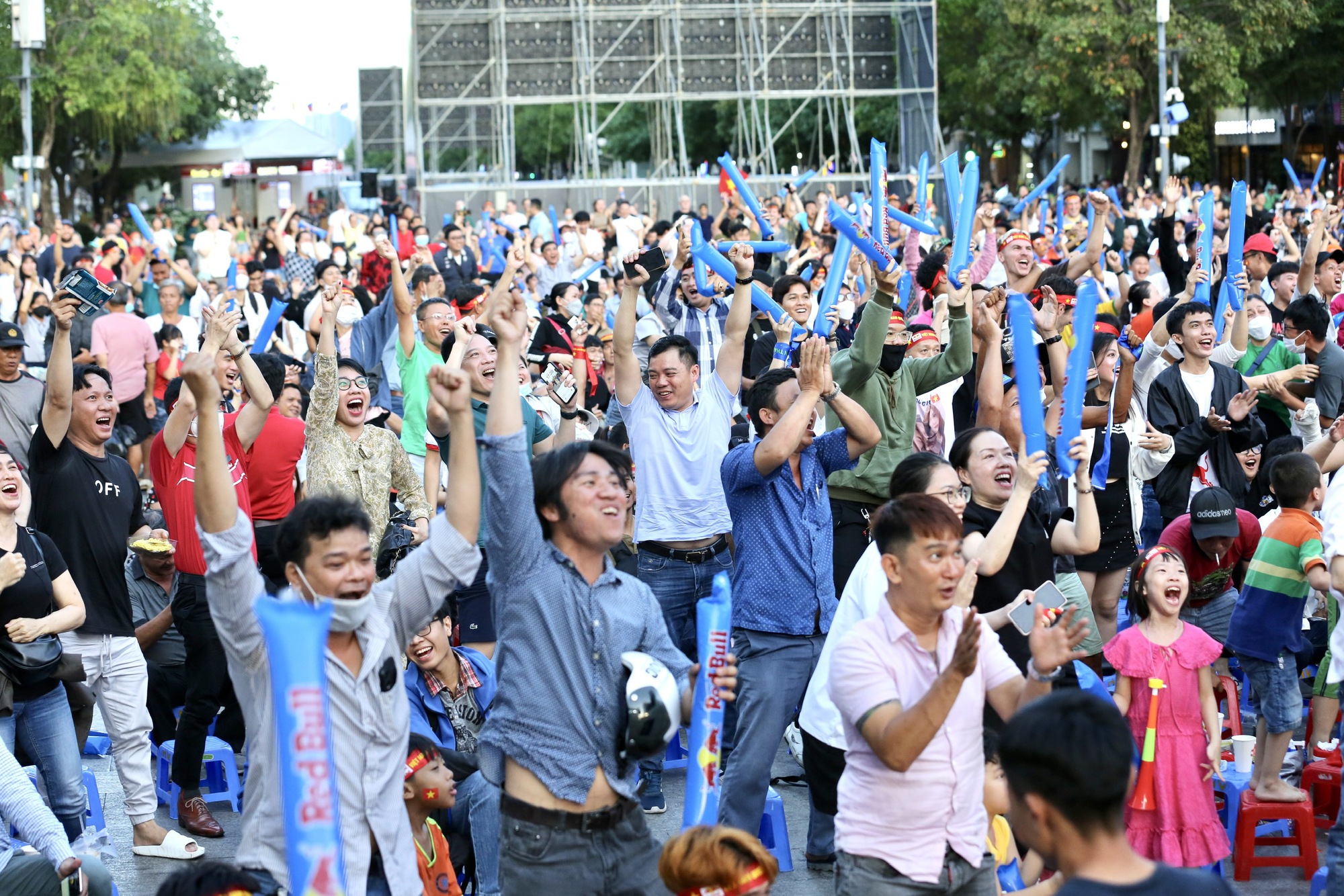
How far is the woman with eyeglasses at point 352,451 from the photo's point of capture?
7273 millimetres

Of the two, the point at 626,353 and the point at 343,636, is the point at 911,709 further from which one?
the point at 626,353

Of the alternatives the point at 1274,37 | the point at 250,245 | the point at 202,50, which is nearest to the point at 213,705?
the point at 250,245

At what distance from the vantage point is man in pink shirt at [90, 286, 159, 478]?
12367mm

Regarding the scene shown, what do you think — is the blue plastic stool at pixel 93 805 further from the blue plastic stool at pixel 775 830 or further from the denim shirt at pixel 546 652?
the denim shirt at pixel 546 652

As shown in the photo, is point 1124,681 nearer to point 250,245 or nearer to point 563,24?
point 250,245

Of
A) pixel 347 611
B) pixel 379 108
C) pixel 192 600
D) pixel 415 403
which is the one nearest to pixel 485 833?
pixel 347 611

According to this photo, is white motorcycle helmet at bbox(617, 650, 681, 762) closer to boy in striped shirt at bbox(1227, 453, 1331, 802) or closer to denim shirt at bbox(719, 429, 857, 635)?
denim shirt at bbox(719, 429, 857, 635)

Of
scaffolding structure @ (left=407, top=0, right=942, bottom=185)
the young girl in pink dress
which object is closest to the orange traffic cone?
the young girl in pink dress

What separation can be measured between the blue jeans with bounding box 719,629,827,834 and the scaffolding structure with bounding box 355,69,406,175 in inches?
1811

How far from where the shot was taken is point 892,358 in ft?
22.6

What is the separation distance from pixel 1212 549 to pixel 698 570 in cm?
234

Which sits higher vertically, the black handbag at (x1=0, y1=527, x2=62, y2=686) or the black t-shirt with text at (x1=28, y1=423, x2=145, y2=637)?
the black t-shirt with text at (x1=28, y1=423, x2=145, y2=637)

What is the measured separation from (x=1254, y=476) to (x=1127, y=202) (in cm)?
1625

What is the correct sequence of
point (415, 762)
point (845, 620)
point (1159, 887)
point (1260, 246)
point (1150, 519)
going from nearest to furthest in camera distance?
point (1159, 887), point (845, 620), point (415, 762), point (1150, 519), point (1260, 246)
